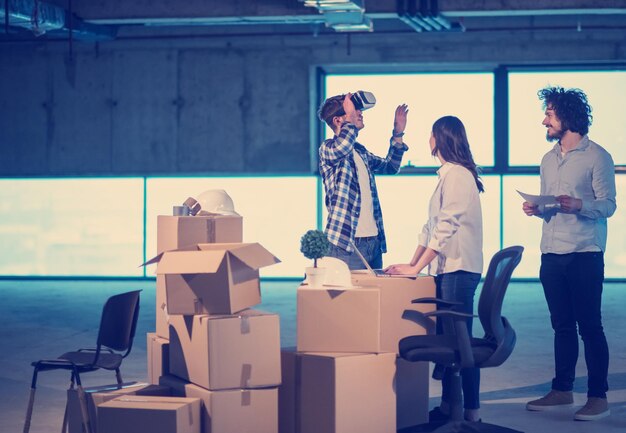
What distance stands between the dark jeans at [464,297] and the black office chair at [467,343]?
0.12 meters

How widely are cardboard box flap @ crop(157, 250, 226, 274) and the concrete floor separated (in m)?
1.17

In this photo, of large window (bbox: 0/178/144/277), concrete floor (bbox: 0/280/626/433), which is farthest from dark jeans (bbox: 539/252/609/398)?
large window (bbox: 0/178/144/277)

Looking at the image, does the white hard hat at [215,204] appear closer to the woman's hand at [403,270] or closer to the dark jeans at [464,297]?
the woman's hand at [403,270]

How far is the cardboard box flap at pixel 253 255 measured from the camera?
3.87 metres

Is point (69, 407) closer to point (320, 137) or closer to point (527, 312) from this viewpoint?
point (527, 312)

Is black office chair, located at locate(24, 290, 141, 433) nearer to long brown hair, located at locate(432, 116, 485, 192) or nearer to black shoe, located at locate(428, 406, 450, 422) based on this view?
black shoe, located at locate(428, 406, 450, 422)

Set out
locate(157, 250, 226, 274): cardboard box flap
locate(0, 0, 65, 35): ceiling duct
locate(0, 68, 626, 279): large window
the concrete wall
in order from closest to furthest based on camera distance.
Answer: locate(157, 250, 226, 274): cardboard box flap → locate(0, 0, 65, 35): ceiling duct → the concrete wall → locate(0, 68, 626, 279): large window

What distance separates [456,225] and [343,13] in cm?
479

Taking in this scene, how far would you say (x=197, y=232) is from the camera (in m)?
4.20

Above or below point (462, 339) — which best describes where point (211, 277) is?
above

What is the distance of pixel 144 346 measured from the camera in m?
7.09

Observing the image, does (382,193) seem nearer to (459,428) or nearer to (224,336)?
(459,428)

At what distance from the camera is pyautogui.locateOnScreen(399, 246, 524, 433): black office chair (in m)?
3.92

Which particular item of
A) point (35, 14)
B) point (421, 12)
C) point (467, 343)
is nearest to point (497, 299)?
point (467, 343)
